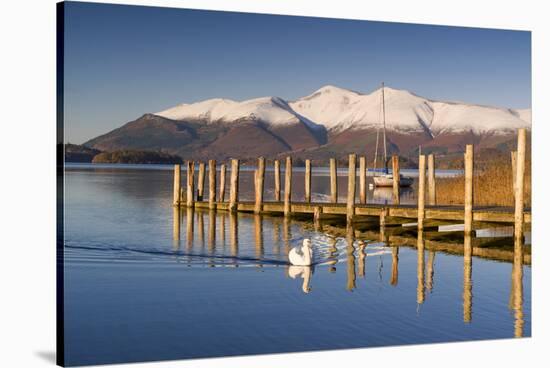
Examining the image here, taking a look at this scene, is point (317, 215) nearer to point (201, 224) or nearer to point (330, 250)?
point (201, 224)

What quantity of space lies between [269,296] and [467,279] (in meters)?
3.98

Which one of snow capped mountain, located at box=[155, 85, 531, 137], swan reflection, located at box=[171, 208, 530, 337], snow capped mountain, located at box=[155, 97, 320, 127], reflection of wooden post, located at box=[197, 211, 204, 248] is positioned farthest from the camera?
snow capped mountain, located at box=[155, 97, 320, 127]

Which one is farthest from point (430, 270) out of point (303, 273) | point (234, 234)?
point (234, 234)

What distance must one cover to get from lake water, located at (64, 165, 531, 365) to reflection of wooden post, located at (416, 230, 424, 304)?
0.08 feet

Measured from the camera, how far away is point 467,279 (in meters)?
15.7

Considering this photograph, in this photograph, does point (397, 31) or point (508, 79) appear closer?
point (397, 31)

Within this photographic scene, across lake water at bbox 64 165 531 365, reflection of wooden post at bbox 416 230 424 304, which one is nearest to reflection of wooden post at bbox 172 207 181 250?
lake water at bbox 64 165 531 365

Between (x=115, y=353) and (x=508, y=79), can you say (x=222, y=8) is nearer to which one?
(x=115, y=353)

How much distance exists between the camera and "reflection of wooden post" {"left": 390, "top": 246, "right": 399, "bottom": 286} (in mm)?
15766

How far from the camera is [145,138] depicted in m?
111

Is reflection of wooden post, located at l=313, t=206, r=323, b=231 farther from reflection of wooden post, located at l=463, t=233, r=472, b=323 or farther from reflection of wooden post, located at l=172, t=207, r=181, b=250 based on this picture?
reflection of wooden post, located at l=463, t=233, r=472, b=323

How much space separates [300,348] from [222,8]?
15.2 ft

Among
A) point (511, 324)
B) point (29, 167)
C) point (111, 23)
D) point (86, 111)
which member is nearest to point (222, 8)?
point (29, 167)

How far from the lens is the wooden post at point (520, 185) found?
18.7m
